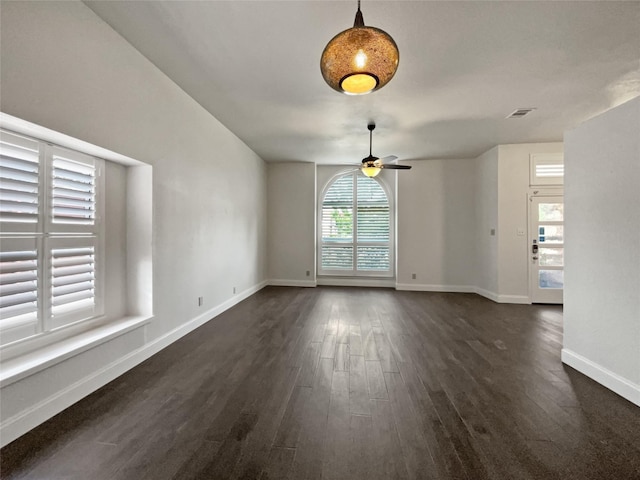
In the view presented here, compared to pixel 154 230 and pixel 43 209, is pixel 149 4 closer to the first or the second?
pixel 43 209

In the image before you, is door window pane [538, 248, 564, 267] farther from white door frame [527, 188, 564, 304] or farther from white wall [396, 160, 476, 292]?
white wall [396, 160, 476, 292]

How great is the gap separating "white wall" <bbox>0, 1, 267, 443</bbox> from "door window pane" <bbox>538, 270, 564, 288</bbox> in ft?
18.7

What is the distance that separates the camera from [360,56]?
51.9 inches

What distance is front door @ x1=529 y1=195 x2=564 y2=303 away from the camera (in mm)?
5133

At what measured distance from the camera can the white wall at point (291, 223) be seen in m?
6.74

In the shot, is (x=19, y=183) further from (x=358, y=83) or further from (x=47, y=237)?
(x=358, y=83)

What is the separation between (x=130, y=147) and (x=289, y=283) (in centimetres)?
483

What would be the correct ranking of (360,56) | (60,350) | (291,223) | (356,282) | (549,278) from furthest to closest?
(356,282), (291,223), (549,278), (60,350), (360,56)

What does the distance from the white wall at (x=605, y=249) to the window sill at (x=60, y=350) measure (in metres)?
4.13

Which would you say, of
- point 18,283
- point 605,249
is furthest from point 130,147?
point 605,249

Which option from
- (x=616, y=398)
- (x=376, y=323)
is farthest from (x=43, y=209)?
(x=616, y=398)

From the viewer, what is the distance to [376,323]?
396 centimetres

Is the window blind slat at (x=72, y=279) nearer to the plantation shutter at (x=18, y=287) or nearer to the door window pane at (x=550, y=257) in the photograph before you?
the plantation shutter at (x=18, y=287)

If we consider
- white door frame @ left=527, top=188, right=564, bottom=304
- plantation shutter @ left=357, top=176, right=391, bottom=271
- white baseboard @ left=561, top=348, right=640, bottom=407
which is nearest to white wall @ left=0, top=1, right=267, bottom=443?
plantation shutter @ left=357, top=176, right=391, bottom=271
